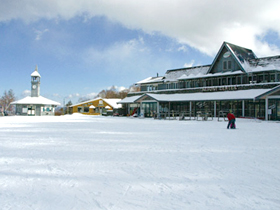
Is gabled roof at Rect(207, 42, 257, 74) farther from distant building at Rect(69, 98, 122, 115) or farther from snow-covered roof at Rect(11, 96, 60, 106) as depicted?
snow-covered roof at Rect(11, 96, 60, 106)

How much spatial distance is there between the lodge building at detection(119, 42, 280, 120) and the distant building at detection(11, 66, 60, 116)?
1589 cm

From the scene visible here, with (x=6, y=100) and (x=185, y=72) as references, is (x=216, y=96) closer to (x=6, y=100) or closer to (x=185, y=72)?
(x=185, y=72)

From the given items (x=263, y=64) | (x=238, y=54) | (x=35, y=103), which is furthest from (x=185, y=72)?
(x=35, y=103)

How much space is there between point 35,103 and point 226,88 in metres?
30.3

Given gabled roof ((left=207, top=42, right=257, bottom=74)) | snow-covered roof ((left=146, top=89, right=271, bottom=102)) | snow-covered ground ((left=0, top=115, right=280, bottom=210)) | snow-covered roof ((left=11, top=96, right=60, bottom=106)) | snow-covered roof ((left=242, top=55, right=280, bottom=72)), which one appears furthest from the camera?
snow-covered roof ((left=11, top=96, right=60, bottom=106))

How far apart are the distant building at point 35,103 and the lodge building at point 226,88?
15.9 metres

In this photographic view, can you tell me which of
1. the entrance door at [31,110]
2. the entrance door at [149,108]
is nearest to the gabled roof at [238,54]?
the entrance door at [149,108]

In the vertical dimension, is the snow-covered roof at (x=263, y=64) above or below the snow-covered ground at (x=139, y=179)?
above

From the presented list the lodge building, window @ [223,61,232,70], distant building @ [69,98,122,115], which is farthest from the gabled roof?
distant building @ [69,98,122,115]

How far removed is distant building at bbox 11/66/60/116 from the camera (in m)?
41.0

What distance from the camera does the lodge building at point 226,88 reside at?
77.8 feet

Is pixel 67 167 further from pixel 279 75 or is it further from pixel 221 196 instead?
pixel 279 75

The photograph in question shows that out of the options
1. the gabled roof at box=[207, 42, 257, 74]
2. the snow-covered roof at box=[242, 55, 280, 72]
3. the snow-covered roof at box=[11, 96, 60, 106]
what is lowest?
the snow-covered roof at box=[11, 96, 60, 106]

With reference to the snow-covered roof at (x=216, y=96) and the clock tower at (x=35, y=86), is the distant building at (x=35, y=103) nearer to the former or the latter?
the clock tower at (x=35, y=86)
